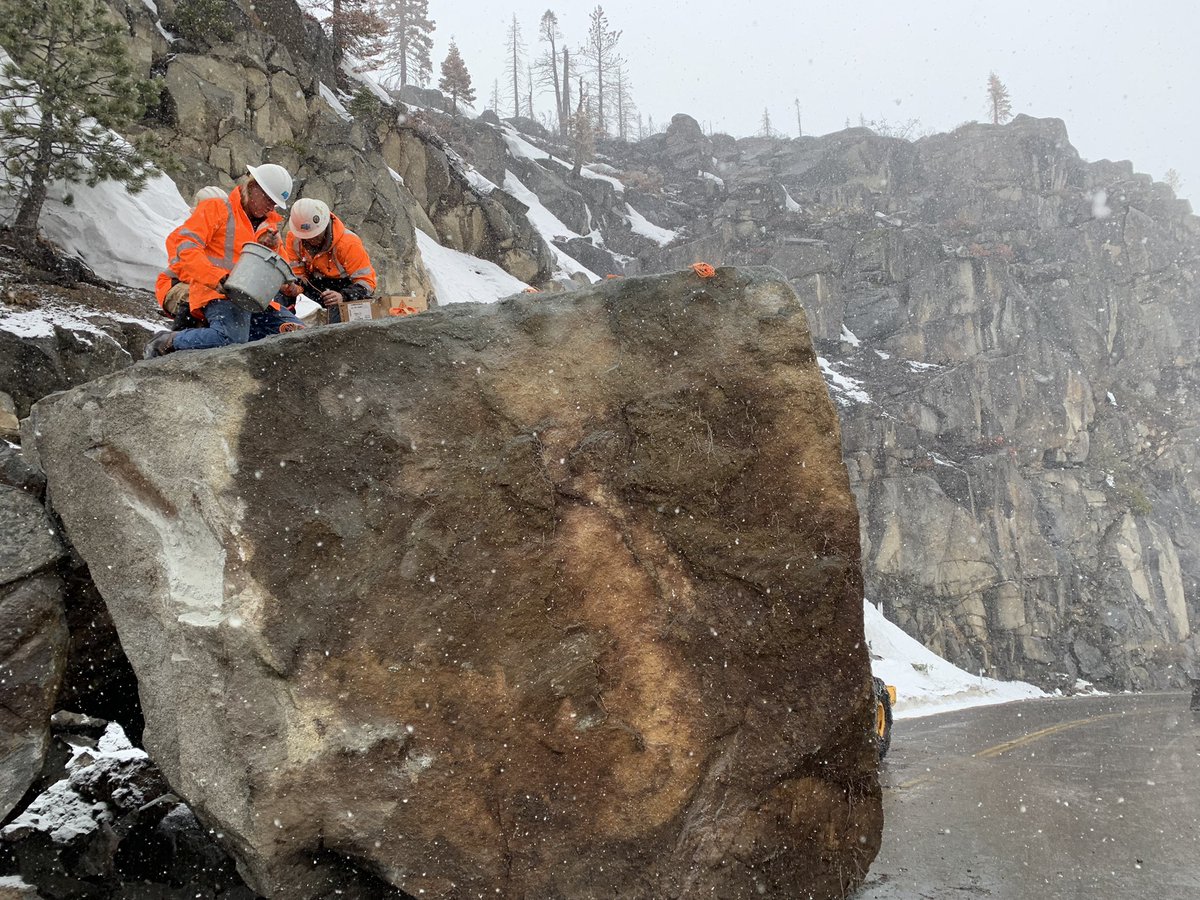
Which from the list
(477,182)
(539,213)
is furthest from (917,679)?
(539,213)

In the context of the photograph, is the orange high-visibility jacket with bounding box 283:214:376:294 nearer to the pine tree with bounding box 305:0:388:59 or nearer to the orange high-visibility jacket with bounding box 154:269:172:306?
the orange high-visibility jacket with bounding box 154:269:172:306

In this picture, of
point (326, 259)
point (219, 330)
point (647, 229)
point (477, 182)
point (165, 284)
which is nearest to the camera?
point (219, 330)

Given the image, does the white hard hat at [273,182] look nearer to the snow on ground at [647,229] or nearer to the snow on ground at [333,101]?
the snow on ground at [333,101]

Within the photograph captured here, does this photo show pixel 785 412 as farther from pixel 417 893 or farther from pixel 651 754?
pixel 417 893

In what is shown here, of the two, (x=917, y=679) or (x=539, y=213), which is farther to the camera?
(x=539, y=213)

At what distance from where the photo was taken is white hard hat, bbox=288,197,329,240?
5.05 m

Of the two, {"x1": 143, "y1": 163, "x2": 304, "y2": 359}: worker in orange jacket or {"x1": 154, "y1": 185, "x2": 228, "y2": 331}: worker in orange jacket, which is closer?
{"x1": 143, "y1": 163, "x2": 304, "y2": 359}: worker in orange jacket

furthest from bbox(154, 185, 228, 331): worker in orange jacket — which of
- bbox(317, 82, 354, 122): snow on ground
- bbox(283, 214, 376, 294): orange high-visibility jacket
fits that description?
bbox(317, 82, 354, 122): snow on ground

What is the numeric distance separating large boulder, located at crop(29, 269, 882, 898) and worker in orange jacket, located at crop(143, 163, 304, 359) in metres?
0.80

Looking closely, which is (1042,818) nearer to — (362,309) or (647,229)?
(362,309)

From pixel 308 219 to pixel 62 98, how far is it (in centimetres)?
579

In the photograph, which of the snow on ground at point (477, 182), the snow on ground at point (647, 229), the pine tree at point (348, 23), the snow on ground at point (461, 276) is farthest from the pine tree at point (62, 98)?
the snow on ground at point (647, 229)

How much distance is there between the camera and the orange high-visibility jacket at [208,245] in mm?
4289

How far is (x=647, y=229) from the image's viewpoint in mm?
44781
